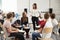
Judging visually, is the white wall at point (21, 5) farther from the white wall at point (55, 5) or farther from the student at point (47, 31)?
the student at point (47, 31)

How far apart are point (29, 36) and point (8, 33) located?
98.4 inches

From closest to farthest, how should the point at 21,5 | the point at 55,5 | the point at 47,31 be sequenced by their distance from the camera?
the point at 47,31 < the point at 21,5 < the point at 55,5

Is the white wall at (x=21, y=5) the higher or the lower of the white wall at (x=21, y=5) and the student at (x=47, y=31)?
the higher

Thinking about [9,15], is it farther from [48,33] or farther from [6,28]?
[48,33]

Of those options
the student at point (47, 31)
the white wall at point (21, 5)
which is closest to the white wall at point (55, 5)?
the white wall at point (21, 5)

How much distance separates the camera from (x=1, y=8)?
10641mm

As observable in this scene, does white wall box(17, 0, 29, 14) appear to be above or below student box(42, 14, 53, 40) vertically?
above

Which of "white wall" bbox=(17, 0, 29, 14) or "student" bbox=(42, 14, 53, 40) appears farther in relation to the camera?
"white wall" bbox=(17, 0, 29, 14)

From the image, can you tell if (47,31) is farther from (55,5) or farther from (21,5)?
(55,5)

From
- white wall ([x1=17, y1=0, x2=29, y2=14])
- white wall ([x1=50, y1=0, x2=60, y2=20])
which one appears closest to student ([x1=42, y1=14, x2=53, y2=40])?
white wall ([x1=17, y1=0, x2=29, y2=14])

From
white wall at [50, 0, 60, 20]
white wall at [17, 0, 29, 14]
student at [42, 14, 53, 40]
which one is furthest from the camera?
white wall at [50, 0, 60, 20]

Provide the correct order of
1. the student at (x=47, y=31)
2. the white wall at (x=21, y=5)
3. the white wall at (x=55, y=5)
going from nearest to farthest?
the student at (x=47, y=31)
the white wall at (x=21, y=5)
the white wall at (x=55, y=5)

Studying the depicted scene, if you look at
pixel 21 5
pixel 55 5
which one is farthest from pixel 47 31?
pixel 55 5

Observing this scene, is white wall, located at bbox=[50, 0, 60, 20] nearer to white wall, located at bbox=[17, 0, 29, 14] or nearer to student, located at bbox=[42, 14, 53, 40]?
white wall, located at bbox=[17, 0, 29, 14]
